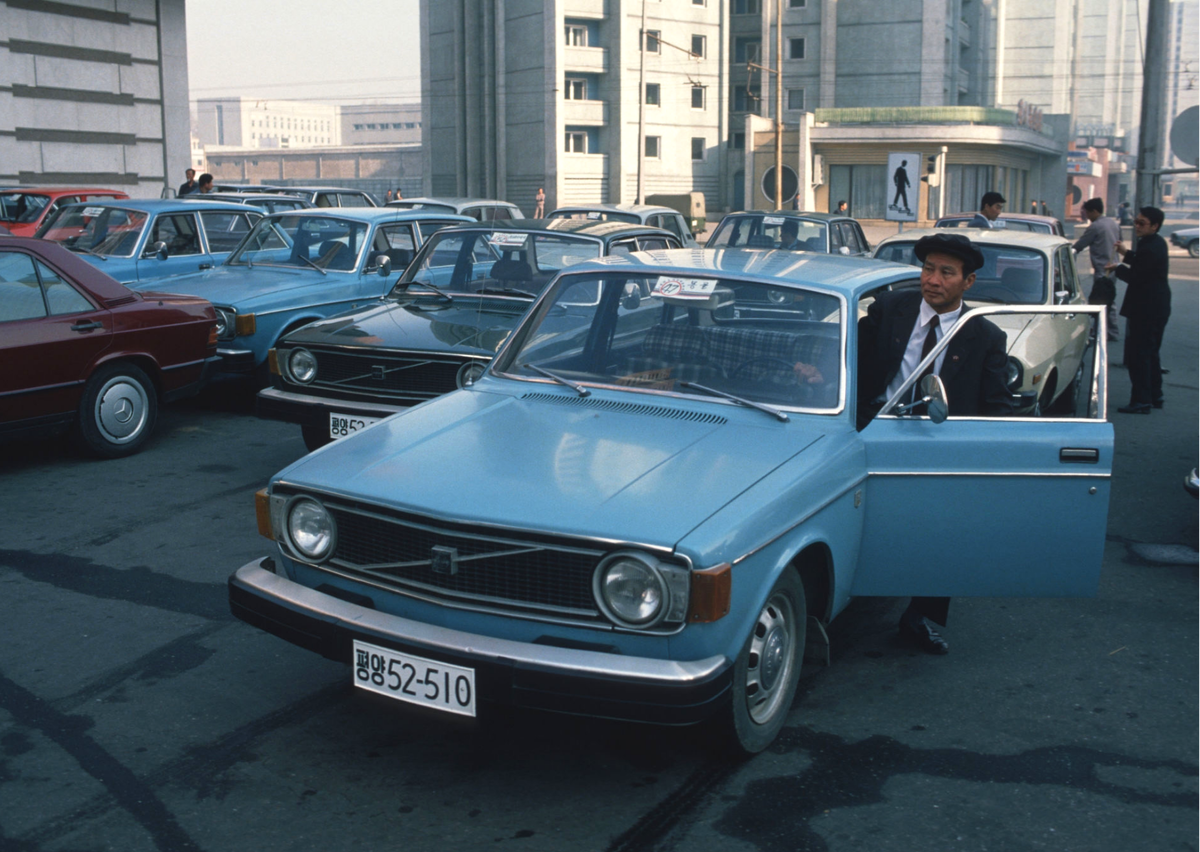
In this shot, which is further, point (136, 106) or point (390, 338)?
point (136, 106)

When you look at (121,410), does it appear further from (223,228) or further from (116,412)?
(223,228)

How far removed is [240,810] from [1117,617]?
389 centimetres

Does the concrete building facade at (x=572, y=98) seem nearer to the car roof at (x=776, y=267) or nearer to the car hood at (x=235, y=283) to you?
the car hood at (x=235, y=283)

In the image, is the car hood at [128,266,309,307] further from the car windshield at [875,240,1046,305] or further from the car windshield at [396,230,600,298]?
the car windshield at [875,240,1046,305]

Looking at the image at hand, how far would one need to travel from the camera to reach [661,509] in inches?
136

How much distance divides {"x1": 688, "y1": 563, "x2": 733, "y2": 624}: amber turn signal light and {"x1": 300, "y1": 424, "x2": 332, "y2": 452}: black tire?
4227mm

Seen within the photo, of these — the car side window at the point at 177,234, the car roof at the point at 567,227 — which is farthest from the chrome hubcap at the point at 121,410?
the car side window at the point at 177,234

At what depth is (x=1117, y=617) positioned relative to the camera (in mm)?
5379

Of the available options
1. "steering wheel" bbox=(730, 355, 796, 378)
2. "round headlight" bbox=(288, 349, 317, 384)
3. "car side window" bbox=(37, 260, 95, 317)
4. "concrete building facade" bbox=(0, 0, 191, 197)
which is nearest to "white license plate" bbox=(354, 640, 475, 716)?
"steering wheel" bbox=(730, 355, 796, 378)

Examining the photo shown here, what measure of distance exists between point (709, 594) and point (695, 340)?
61.0 inches

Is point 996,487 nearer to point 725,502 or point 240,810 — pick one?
point 725,502

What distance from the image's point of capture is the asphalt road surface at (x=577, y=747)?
3.45m

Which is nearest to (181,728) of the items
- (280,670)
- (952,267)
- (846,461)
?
(280,670)

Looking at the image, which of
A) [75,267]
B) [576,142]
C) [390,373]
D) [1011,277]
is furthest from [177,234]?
[576,142]
